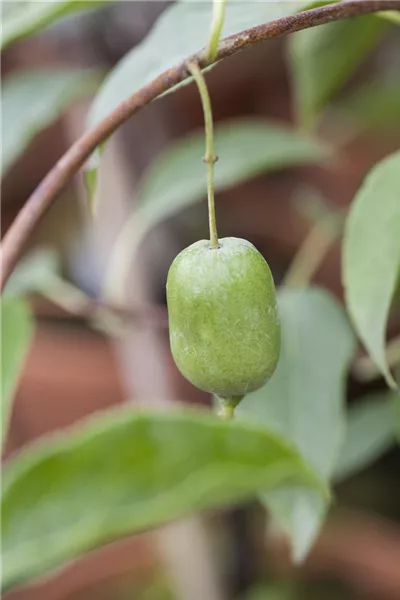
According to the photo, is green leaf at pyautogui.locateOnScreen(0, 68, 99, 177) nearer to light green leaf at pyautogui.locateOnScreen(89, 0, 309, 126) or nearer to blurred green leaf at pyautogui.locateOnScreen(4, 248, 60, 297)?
blurred green leaf at pyautogui.locateOnScreen(4, 248, 60, 297)

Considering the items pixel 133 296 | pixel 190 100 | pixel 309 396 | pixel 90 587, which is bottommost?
pixel 90 587

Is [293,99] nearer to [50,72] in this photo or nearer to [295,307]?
[50,72]

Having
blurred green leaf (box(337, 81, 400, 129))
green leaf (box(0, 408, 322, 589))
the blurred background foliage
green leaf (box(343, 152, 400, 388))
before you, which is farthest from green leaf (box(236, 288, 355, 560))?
blurred green leaf (box(337, 81, 400, 129))

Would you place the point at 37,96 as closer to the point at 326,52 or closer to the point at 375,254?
the point at 326,52

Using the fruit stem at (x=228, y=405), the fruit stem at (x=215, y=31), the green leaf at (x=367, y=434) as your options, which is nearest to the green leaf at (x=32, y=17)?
the fruit stem at (x=215, y=31)

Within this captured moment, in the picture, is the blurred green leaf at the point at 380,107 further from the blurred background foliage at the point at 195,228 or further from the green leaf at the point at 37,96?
the green leaf at the point at 37,96

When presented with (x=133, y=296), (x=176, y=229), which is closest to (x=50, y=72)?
(x=133, y=296)
